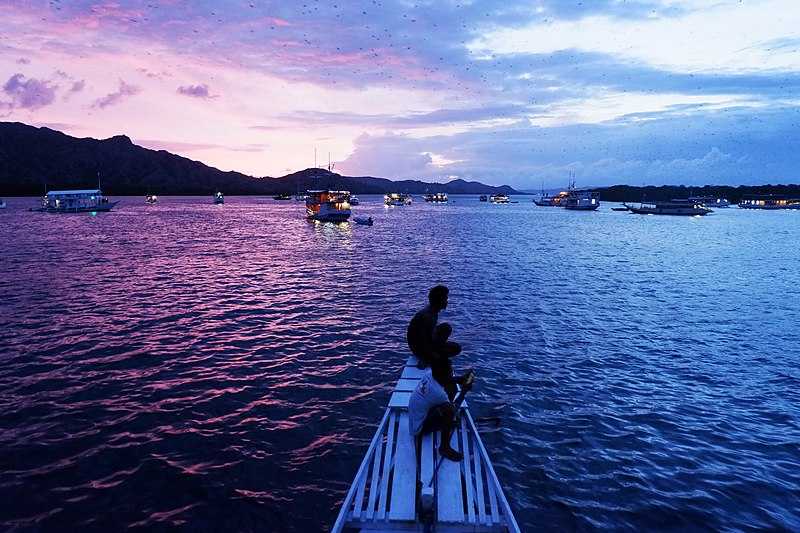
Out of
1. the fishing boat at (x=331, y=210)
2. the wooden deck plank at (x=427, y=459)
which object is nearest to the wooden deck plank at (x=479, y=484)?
the wooden deck plank at (x=427, y=459)

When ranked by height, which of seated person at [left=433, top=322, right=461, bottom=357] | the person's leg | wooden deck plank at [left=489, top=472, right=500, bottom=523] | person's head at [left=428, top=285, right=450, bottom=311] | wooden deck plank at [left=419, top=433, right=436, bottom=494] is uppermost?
person's head at [left=428, top=285, right=450, bottom=311]

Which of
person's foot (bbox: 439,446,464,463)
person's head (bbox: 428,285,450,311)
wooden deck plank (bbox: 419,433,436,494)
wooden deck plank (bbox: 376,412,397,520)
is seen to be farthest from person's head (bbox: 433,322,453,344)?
person's foot (bbox: 439,446,464,463)

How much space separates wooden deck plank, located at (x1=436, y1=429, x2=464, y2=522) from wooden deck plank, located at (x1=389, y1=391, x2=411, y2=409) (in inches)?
78.0

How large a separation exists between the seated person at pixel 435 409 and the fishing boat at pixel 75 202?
133161 millimetres

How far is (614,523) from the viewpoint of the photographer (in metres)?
8.63

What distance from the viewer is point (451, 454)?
7660mm

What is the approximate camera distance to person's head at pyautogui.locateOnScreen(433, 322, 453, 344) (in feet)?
33.5

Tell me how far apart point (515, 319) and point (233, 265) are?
27001 millimetres

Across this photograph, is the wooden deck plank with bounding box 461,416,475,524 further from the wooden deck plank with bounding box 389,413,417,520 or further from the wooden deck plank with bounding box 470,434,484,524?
the wooden deck plank with bounding box 389,413,417,520

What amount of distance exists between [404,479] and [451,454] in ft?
3.26

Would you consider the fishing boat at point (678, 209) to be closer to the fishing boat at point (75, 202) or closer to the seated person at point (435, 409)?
the seated person at point (435, 409)

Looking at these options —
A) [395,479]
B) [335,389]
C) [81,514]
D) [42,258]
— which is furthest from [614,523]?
[42,258]

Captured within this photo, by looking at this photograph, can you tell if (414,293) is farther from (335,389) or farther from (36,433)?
(36,433)

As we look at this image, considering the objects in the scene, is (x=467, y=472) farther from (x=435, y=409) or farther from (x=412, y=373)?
Answer: (x=412, y=373)
